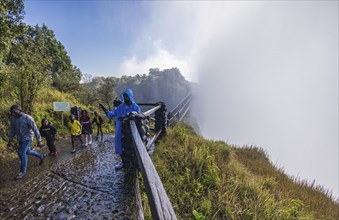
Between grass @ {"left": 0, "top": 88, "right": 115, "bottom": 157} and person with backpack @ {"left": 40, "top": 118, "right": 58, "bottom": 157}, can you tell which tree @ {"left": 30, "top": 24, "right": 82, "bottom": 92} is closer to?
grass @ {"left": 0, "top": 88, "right": 115, "bottom": 157}

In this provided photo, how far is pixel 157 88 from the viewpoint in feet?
188

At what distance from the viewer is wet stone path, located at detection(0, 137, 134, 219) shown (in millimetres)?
2832

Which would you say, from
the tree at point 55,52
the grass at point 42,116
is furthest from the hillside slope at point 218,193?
the tree at point 55,52

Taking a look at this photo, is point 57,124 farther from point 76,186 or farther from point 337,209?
point 337,209

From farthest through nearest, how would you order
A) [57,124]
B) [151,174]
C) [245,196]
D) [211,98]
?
[211,98]
[57,124]
[245,196]
[151,174]

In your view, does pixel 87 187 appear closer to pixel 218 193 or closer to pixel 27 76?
pixel 218 193

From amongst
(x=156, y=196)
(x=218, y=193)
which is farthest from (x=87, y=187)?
(x=156, y=196)

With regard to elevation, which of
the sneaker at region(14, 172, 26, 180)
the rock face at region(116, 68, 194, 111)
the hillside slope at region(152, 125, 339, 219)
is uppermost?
the rock face at region(116, 68, 194, 111)

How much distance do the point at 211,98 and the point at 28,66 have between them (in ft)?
218

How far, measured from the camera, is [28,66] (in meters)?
7.79

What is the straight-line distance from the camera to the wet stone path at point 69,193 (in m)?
2.83

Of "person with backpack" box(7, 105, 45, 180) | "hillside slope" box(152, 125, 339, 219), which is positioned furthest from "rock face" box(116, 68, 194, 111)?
"person with backpack" box(7, 105, 45, 180)

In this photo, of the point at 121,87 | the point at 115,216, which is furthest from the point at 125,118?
the point at 121,87

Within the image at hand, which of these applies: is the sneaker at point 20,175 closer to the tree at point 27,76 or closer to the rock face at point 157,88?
the tree at point 27,76
